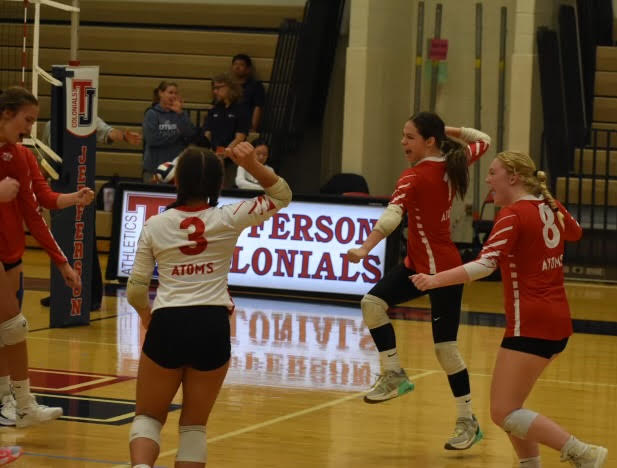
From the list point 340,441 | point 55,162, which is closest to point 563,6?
point 55,162

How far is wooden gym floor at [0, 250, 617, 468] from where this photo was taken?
6.39 meters

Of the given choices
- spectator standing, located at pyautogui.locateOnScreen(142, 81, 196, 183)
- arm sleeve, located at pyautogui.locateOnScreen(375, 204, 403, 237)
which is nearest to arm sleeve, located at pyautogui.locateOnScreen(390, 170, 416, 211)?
arm sleeve, located at pyautogui.locateOnScreen(375, 204, 403, 237)

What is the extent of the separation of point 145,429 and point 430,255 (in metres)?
2.37

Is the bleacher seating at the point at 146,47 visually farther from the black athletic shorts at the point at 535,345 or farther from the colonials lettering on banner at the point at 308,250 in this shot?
the black athletic shorts at the point at 535,345

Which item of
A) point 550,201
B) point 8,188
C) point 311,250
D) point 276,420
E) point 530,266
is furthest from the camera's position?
point 311,250

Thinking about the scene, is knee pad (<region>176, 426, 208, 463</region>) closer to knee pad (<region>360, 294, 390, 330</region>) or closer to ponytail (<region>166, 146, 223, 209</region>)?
ponytail (<region>166, 146, 223, 209</region>)

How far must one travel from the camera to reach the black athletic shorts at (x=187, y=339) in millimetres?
4719

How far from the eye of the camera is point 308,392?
800 cm

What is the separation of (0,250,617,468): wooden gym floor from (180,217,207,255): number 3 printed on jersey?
1530 mm

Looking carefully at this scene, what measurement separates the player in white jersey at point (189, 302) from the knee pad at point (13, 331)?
5.34ft

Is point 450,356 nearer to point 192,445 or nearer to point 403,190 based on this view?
point 403,190

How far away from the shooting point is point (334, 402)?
7703mm

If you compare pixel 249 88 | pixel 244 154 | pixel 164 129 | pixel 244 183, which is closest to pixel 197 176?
pixel 244 154

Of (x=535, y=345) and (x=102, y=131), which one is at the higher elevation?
(x=102, y=131)
